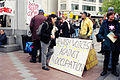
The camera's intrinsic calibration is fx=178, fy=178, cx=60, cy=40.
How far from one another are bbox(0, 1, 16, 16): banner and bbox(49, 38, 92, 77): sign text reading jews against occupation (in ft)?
13.5

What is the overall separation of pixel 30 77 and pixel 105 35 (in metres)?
2.48

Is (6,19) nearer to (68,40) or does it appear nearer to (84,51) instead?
(68,40)

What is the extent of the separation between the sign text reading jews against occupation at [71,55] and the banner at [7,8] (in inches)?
162

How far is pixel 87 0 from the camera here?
61.8 m

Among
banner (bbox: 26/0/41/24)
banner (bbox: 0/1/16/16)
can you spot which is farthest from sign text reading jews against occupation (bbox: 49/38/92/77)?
banner (bbox: 0/1/16/16)

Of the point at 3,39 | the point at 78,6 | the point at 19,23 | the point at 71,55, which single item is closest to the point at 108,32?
the point at 71,55

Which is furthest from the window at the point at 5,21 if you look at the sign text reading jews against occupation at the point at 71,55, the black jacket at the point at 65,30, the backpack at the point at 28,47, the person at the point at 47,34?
the person at the point at 47,34

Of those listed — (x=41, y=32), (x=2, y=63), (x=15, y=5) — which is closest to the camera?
(x=41, y=32)

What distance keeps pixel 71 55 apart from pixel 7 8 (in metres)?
5.15

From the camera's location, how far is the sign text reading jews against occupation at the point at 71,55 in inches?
213

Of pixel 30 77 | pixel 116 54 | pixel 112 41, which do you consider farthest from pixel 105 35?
pixel 30 77

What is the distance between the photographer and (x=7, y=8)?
30.4 feet

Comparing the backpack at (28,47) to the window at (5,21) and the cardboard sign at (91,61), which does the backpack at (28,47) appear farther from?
the window at (5,21)

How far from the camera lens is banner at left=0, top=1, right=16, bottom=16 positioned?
918 centimetres
